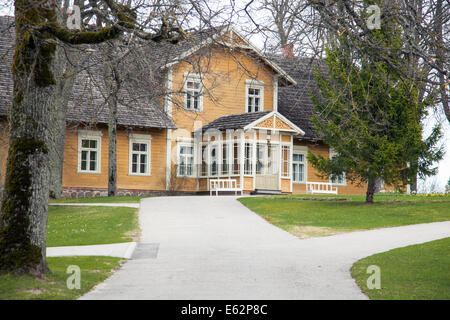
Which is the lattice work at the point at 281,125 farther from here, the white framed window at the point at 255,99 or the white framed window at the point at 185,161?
the white framed window at the point at 185,161

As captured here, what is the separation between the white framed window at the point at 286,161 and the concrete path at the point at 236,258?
10.1 m

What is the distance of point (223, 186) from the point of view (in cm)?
3244

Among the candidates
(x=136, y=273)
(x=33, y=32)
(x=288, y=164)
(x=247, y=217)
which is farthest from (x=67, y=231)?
(x=288, y=164)

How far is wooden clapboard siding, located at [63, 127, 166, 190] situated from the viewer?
103 feet

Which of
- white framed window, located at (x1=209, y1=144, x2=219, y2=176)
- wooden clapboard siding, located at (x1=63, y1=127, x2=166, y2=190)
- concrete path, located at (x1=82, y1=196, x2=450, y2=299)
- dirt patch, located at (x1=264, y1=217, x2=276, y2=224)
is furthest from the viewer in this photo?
white framed window, located at (x1=209, y1=144, x2=219, y2=176)

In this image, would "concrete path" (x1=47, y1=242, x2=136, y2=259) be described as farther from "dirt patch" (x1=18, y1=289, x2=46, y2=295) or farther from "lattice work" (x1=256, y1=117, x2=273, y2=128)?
"lattice work" (x1=256, y1=117, x2=273, y2=128)

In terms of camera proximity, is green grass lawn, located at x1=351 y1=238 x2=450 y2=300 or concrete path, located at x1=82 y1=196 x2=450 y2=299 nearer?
green grass lawn, located at x1=351 y1=238 x2=450 y2=300

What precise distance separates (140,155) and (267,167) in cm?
620

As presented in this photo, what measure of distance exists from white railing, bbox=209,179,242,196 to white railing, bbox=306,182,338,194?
4.76 meters

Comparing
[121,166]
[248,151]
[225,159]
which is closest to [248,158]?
[248,151]

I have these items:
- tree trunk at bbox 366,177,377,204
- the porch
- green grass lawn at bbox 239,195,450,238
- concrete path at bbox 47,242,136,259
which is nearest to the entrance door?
the porch

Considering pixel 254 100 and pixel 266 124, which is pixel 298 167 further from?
pixel 266 124

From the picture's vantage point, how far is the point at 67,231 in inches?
749
